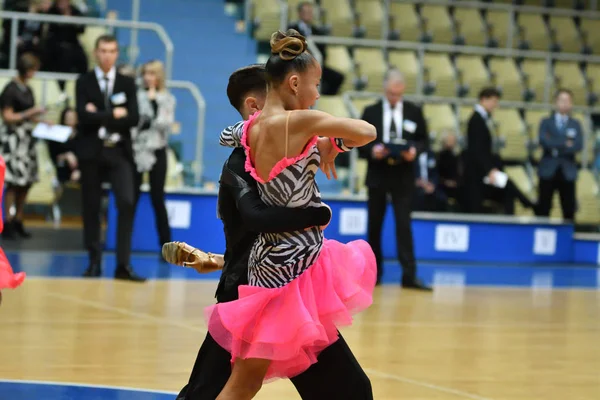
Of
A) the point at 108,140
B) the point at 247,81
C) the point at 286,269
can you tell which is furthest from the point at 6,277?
the point at 108,140

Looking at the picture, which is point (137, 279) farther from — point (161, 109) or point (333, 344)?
point (333, 344)

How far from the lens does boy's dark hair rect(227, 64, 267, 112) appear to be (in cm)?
459

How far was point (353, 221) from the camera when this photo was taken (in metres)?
13.9

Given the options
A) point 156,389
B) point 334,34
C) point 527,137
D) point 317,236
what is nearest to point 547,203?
point 527,137

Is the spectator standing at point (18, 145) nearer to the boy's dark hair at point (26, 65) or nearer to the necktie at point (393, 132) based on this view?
the boy's dark hair at point (26, 65)

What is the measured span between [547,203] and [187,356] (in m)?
9.72

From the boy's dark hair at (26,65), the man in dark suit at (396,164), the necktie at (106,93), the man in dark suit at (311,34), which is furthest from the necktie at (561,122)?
the necktie at (106,93)

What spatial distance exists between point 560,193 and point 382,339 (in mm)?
8372

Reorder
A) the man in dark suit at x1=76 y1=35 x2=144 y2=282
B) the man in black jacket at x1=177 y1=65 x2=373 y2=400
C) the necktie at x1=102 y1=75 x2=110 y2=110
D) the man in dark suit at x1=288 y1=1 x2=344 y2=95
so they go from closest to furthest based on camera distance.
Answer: the man in black jacket at x1=177 y1=65 x2=373 y2=400 < the man in dark suit at x1=76 y1=35 x2=144 y2=282 < the necktie at x1=102 y1=75 x2=110 y2=110 < the man in dark suit at x1=288 y1=1 x2=344 y2=95

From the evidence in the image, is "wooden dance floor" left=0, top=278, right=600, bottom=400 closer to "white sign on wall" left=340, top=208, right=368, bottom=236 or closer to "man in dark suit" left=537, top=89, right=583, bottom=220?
"white sign on wall" left=340, top=208, right=368, bottom=236

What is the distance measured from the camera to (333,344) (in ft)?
13.4

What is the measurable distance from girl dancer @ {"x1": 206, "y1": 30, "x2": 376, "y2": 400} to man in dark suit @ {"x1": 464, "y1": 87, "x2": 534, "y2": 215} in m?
9.47

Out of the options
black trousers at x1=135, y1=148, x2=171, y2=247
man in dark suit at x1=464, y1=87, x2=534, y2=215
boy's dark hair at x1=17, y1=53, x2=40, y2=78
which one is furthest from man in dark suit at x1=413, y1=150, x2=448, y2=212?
boy's dark hair at x1=17, y1=53, x2=40, y2=78

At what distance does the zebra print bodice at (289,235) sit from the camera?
13.3 ft
